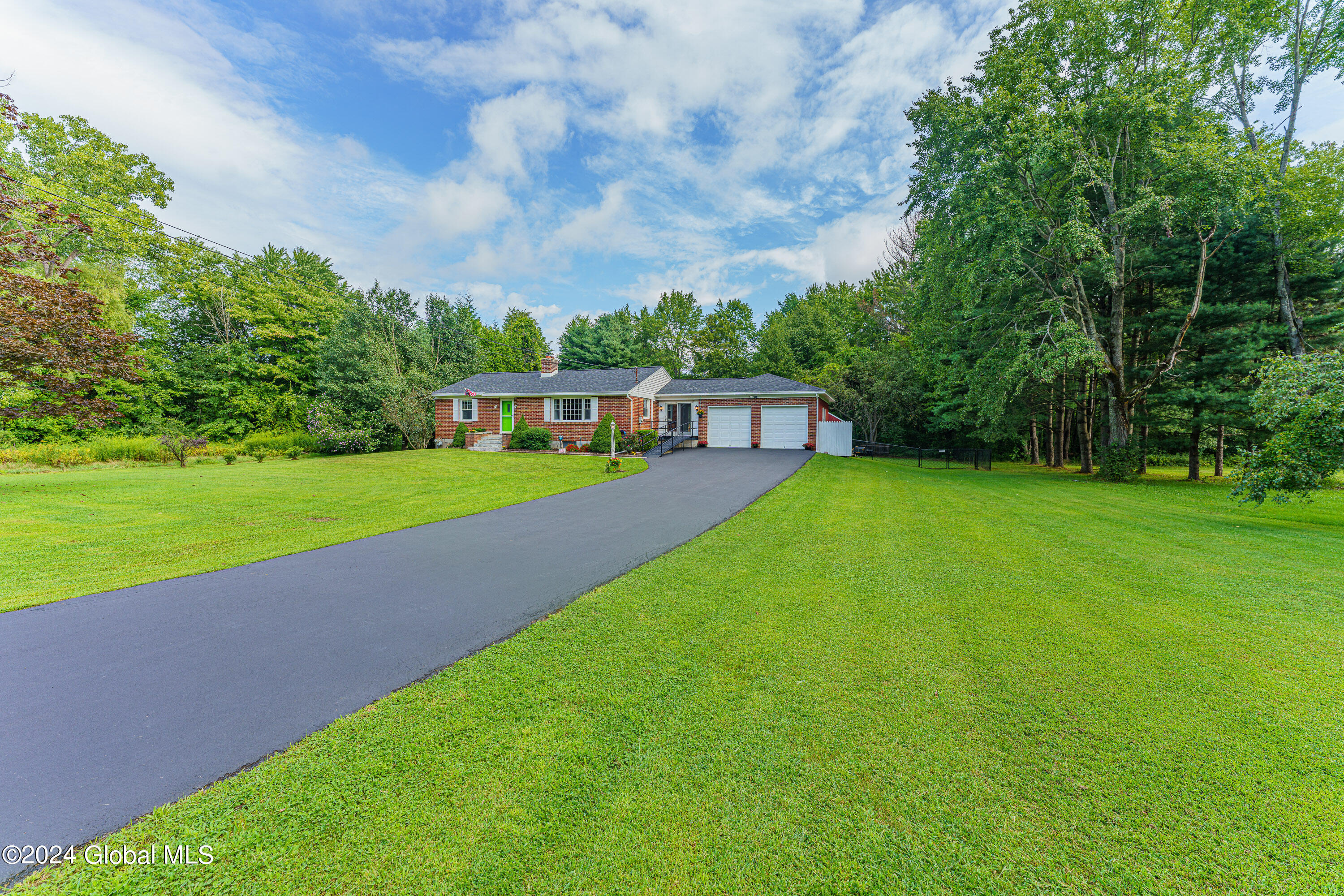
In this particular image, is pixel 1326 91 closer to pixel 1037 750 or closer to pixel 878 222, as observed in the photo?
pixel 878 222

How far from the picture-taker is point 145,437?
20859mm

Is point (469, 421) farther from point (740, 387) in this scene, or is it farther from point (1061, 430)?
point (1061, 430)

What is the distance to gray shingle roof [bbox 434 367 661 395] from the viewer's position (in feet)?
75.4

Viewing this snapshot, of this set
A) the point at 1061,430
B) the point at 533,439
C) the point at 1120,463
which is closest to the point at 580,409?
the point at 533,439

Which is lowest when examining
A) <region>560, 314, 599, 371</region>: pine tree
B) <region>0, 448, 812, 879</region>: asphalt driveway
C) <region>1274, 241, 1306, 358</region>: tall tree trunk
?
<region>0, 448, 812, 879</region>: asphalt driveway

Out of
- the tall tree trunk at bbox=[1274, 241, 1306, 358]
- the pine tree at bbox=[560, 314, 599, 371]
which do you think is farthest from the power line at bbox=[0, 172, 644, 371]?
the tall tree trunk at bbox=[1274, 241, 1306, 358]

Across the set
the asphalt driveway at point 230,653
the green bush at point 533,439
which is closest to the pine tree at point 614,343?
the green bush at point 533,439

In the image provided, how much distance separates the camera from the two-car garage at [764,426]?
22375mm

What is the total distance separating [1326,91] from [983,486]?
15.1m

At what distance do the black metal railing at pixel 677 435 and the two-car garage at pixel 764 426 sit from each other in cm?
86

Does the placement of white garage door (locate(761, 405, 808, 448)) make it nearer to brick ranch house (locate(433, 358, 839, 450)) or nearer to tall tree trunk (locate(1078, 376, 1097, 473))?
brick ranch house (locate(433, 358, 839, 450))

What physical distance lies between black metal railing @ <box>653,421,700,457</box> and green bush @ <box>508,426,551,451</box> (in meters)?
5.27

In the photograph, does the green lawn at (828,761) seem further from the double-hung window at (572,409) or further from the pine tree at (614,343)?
the pine tree at (614,343)

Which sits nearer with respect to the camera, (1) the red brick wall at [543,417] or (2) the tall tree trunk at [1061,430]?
(2) the tall tree trunk at [1061,430]
